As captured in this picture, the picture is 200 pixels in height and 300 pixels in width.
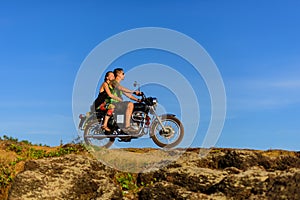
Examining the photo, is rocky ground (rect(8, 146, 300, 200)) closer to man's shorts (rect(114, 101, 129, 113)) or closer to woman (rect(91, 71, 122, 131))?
man's shorts (rect(114, 101, 129, 113))

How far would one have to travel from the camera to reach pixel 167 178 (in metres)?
10.3

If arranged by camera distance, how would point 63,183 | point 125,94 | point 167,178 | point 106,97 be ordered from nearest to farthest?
point 167,178 → point 63,183 → point 125,94 → point 106,97

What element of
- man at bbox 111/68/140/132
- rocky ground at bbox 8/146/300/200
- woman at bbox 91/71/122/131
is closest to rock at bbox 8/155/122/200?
rocky ground at bbox 8/146/300/200

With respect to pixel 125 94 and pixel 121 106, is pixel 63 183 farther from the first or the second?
pixel 125 94

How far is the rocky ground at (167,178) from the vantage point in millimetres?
8594

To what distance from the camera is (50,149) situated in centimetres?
1530

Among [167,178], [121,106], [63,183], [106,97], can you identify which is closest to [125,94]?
[121,106]

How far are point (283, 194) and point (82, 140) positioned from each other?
815 cm

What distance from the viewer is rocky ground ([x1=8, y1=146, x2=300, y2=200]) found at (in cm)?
859

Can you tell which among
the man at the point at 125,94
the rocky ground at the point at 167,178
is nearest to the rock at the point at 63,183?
the rocky ground at the point at 167,178

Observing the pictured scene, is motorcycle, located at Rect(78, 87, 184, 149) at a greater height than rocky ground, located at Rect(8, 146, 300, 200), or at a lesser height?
greater

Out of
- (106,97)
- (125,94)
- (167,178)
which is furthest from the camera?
(106,97)

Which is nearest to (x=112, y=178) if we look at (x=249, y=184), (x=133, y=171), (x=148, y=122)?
(x=133, y=171)

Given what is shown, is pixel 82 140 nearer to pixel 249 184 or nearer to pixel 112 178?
pixel 112 178
